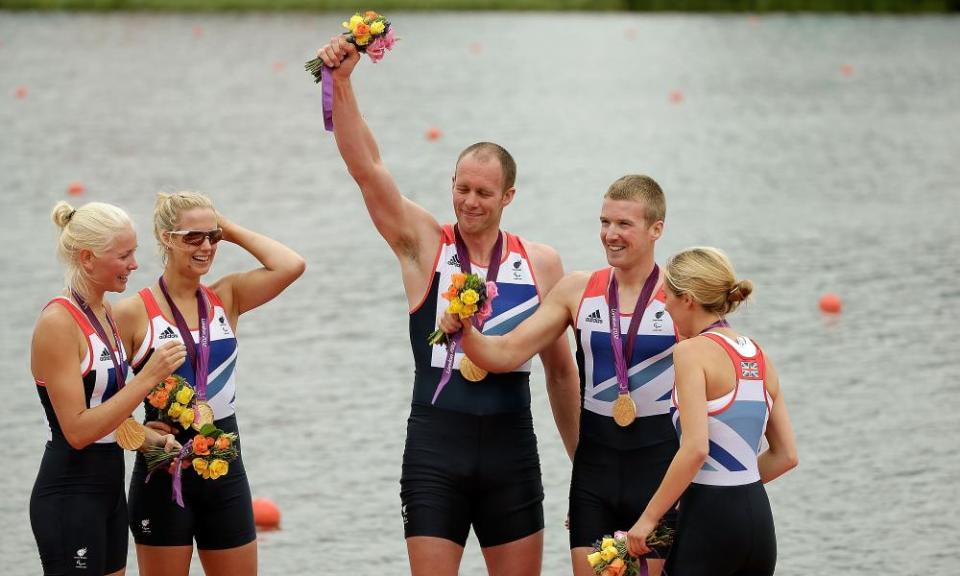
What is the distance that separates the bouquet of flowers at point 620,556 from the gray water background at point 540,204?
2964mm

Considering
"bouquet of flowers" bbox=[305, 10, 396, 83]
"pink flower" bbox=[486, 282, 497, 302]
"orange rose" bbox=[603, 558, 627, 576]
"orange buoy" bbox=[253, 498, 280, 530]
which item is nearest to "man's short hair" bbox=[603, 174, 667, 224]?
"pink flower" bbox=[486, 282, 497, 302]

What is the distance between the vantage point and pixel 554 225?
16.7 m

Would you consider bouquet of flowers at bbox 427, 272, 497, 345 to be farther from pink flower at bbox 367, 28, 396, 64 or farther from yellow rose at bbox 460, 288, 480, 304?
pink flower at bbox 367, 28, 396, 64

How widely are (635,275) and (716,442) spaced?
3.07ft

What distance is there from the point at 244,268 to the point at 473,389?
29.2ft

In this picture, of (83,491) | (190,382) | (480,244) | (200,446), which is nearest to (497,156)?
(480,244)

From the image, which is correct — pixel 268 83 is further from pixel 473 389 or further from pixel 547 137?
pixel 473 389

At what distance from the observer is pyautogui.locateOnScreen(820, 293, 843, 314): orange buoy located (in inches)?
520

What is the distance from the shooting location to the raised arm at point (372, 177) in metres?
5.56

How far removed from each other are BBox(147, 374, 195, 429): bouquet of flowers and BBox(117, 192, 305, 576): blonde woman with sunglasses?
11 centimetres

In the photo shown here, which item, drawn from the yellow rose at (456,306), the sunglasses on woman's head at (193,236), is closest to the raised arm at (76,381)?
the sunglasses on woman's head at (193,236)

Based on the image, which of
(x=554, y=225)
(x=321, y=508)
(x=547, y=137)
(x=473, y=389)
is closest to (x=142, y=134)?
(x=547, y=137)

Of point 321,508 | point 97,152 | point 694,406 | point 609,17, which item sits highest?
point 609,17

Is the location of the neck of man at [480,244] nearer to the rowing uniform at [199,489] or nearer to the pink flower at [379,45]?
the pink flower at [379,45]
